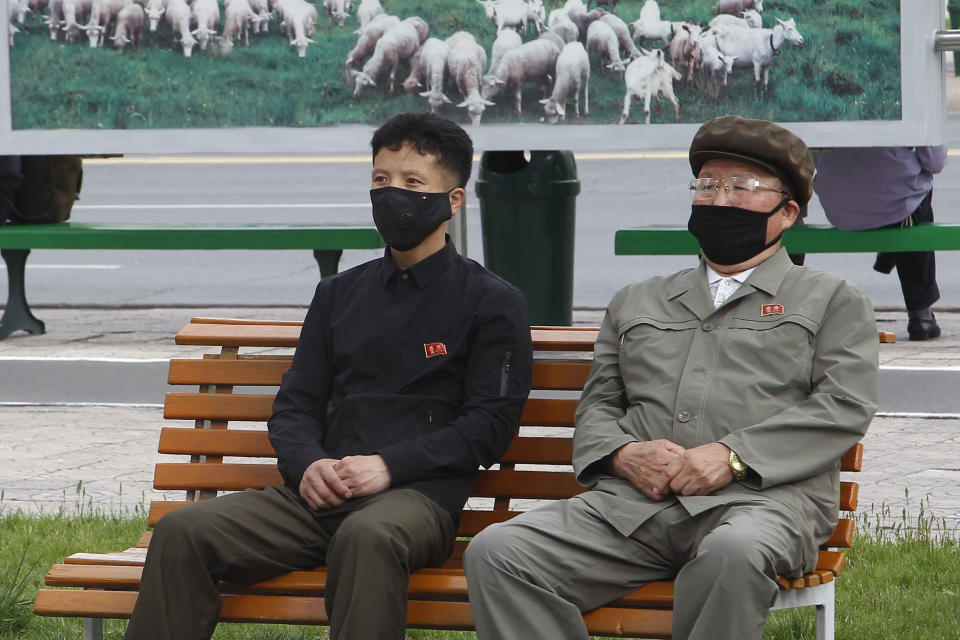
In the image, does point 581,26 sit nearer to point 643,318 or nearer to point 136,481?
point 136,481

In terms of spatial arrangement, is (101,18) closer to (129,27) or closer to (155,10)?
(129,27)

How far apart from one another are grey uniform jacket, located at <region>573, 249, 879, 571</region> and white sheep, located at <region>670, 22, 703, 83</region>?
10.2ft

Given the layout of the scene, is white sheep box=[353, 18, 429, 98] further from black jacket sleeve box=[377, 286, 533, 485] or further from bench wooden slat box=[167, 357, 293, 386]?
black jacket sleeve box=[377, 286, 533, 485]

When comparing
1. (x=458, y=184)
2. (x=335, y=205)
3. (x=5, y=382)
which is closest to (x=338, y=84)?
(x=5, y=382)

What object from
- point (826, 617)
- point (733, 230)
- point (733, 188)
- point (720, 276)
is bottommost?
point (826, 617)

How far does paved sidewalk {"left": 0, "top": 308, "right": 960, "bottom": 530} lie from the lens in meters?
6.25

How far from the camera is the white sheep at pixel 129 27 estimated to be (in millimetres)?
7840

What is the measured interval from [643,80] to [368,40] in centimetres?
133

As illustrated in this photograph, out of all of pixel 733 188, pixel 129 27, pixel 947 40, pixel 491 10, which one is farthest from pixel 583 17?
pixel 733 188

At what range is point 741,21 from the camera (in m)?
7.17

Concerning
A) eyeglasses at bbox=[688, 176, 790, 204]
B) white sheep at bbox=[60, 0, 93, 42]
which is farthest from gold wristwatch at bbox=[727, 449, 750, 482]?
white sheep at bbox=[60, 0, 93, 42]

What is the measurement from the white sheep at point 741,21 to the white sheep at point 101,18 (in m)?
2.83

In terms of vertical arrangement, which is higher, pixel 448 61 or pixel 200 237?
pixel 448 61

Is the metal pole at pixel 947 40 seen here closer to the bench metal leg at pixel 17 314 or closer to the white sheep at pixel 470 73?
the white sheep at pixel 470 73
